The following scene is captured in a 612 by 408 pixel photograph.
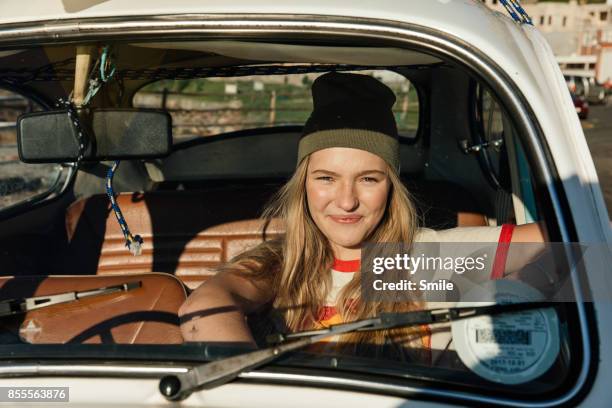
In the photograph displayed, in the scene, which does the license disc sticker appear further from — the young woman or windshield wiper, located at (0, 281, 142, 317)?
windshield wiper, located at (0, 281, 142, 317)

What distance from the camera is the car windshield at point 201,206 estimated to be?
152 centimetres

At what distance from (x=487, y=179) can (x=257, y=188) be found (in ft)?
3.60

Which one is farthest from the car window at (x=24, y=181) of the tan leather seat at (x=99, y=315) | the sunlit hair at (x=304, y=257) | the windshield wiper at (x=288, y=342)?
the windshield wiper at (x=288, y=342)

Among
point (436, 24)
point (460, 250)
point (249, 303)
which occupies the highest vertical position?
point (436, 24)

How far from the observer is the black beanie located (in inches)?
82.5

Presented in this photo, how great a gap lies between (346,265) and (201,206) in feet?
5.01

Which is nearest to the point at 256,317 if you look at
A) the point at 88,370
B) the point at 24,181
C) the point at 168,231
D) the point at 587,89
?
the point at 88,370

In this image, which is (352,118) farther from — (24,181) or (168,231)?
(24,181)

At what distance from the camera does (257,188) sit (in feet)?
11.8

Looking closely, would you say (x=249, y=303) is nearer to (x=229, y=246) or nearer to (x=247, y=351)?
(x=247, y=351)

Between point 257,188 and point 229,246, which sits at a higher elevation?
point 257,188

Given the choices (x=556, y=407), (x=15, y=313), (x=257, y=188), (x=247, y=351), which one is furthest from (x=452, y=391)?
(x=257, y=188)

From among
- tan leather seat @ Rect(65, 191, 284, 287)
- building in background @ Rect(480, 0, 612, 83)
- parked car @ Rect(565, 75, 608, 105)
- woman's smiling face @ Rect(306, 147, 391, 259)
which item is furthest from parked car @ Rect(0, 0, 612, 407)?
building in background @ Rect(480, 0, 612, 83)

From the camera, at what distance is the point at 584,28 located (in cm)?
6294
